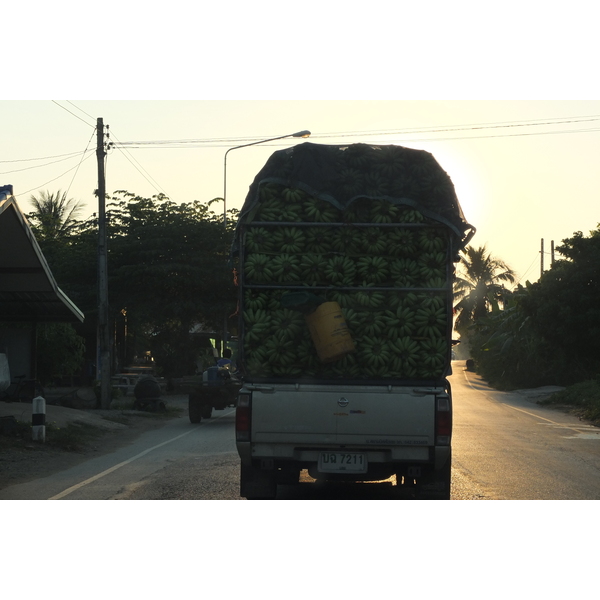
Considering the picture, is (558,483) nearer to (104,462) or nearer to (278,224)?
(278,224)

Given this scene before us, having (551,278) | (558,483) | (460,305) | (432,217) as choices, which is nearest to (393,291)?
(432,217)

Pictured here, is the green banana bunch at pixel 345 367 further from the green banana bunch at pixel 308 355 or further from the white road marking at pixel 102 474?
the white road marking at pixel 102 474

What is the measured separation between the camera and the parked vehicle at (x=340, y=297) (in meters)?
8.53

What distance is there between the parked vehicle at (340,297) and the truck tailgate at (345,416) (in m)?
0.02

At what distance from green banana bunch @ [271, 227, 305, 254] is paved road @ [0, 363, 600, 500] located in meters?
2.94

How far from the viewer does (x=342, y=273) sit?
29.9 ft

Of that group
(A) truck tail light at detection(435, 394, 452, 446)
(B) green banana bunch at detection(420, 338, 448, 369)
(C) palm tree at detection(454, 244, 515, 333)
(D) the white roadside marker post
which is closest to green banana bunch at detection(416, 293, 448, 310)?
(B) green banana bunch at detection(420, 338, 448, 369)

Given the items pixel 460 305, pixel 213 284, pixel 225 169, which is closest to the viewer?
pixel 213 284

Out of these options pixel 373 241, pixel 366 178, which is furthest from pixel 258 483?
pixel 366 178

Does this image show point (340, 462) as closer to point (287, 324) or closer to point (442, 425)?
point (442, 425)

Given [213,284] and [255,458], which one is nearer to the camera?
[255,458]

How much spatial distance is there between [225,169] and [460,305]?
92.6 feet

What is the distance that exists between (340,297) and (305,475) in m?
3.95

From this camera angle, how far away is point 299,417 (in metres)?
8.43
